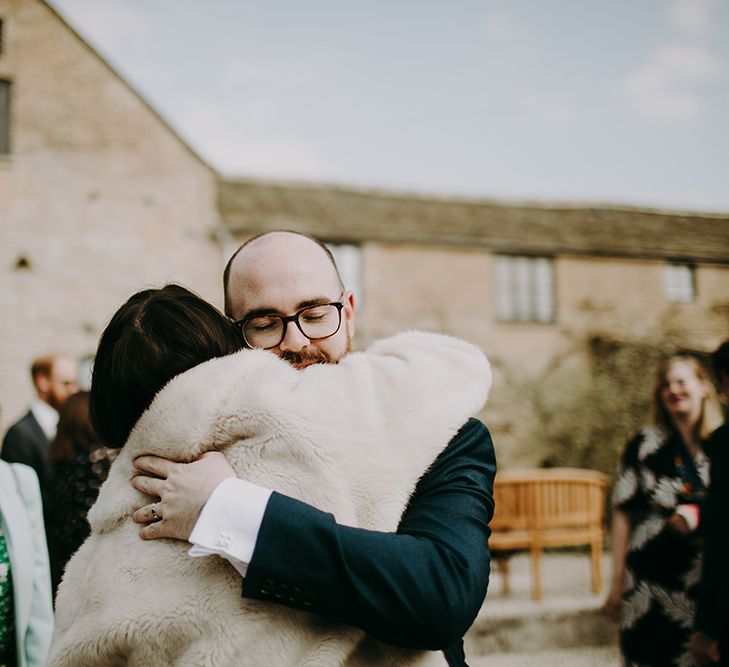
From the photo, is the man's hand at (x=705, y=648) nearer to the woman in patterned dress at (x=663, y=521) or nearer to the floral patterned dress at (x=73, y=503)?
the woman in patterned dress at (x=663, y=521)

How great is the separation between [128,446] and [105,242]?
1495 centimetres

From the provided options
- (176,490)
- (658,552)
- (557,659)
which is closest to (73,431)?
(176,490)

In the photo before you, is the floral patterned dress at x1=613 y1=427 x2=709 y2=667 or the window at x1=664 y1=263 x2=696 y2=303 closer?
the floral patterned dress at x1=613 y1=427 x2=709 y2=667

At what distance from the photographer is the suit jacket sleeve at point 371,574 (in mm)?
1221

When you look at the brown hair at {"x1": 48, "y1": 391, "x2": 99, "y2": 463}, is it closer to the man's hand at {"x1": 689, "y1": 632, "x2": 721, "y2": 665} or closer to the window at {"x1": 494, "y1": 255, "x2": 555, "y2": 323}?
the man's hand at {"x1": 689, "y1": 632, "x2": 721, "y2": 665}

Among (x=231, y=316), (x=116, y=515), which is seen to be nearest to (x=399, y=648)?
(x=116, y=515)

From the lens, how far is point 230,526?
1.27 m

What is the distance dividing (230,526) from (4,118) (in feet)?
54.2

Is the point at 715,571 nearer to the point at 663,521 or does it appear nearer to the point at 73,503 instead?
the point at 663,521

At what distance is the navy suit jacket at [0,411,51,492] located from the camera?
515 centimetres

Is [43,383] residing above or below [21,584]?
above

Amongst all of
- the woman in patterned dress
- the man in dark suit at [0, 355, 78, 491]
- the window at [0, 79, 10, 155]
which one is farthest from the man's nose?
the window at [0, 79, 10, 155]

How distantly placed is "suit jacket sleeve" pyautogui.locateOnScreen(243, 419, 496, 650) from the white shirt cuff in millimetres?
19

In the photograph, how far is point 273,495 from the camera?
129 cm
